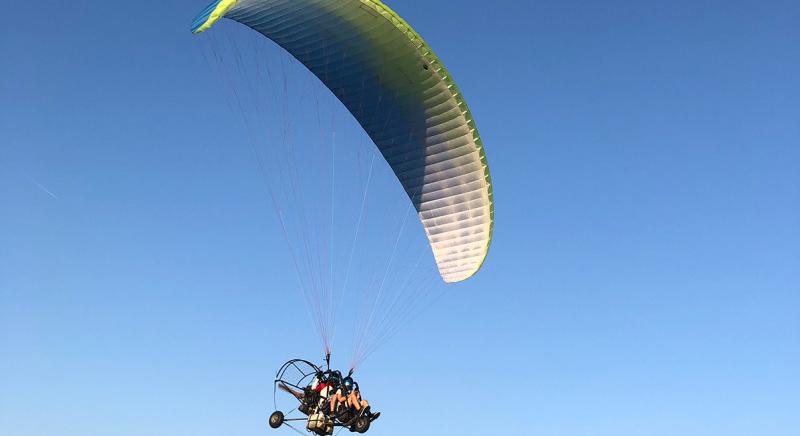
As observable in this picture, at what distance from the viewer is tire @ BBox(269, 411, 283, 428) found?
22.5m

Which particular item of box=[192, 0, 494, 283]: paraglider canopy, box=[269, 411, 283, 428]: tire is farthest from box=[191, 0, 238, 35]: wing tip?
box=[269, 411, 283, 428]: tire

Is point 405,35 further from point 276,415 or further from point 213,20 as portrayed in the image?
point 276,415

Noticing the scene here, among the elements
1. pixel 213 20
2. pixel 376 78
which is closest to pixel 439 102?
pixel 376 78

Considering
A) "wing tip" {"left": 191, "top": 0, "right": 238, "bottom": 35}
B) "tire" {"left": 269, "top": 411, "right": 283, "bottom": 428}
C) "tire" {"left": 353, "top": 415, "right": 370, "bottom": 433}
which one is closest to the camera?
"wing tip" {"left": 191, "top": 0, "right": 238, "bottom": 35}

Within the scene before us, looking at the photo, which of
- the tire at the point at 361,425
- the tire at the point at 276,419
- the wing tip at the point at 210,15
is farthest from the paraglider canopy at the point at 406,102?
the tire at the point at 276,419

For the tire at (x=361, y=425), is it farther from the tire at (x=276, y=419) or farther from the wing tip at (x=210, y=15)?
the wing tip at (x=210, y=15)

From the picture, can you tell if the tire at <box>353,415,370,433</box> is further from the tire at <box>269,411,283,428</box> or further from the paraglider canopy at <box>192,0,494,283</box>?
the paraglider canopy at <box>192,0,494,283</box>

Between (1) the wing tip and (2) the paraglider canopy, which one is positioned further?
(2) the paraglider canopy

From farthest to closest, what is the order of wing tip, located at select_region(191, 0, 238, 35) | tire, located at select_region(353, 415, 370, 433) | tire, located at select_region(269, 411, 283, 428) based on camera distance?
1. tire, located at select_region(269, 411, 283, 428)
2. tire, located at select_region(353, 415, 370, 433)
3. wing tip, located at select_region(191, 0, 238, 35)

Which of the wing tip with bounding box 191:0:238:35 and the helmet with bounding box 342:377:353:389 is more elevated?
Result: the wing tip with bounding box 191:0:238:35

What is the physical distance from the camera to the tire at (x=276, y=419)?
73.8 feet

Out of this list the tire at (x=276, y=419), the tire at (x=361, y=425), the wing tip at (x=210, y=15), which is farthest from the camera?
the tire at (x=276, y=419)

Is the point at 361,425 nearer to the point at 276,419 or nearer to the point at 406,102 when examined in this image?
the point at 276,419

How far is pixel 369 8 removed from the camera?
22.3 m
